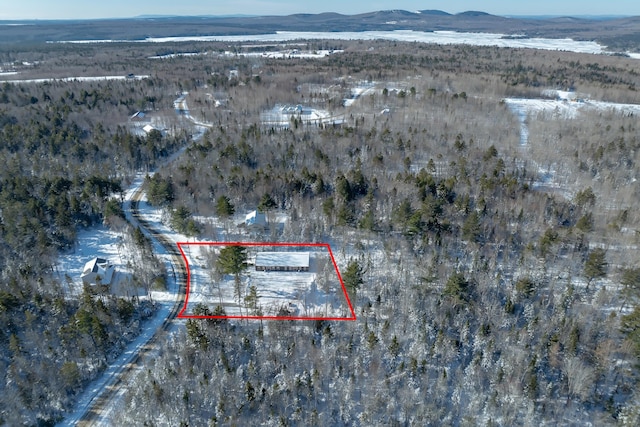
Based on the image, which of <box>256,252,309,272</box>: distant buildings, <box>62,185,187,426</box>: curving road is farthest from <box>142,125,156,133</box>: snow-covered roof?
<box>256,252,309,272</box>: distant buildings

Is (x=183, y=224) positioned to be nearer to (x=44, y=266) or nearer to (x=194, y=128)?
(x=44, y=266)

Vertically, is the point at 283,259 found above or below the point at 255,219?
below

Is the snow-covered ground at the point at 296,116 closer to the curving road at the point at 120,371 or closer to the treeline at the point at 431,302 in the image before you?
the treeline at the point at 431,302

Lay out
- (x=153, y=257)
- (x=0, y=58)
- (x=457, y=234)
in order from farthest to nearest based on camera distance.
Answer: (x=0, y=58)
(x=457, y=234)
(x=153, y=257)

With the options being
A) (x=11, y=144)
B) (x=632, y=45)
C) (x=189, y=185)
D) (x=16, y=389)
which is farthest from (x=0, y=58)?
(x=632, y=45)

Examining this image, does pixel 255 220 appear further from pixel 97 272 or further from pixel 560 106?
pixel 560 106

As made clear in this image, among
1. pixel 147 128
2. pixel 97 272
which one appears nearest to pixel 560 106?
pixel 147 128
